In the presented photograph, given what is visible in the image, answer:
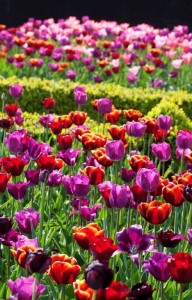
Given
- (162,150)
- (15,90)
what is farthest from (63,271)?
(15,90)

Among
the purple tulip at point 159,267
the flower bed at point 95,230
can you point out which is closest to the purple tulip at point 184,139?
the flower bed at point 95,230

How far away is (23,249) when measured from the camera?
8.56 ft

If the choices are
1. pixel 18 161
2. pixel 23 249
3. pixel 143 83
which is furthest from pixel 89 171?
pixel 143 83

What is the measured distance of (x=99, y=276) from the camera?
199 cm

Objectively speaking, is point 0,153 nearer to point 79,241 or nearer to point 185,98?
point 79,241

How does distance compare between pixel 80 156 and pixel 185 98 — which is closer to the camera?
pixel 80 156

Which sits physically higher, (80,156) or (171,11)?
(171,11)

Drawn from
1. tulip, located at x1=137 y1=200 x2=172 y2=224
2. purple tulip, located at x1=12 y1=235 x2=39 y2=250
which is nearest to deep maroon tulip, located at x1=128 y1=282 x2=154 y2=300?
purple tulip, located at x1=12 y1=235 x2=39 y2=250

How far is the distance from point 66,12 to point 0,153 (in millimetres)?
14130

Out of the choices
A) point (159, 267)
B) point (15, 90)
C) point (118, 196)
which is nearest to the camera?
point (159, 267)

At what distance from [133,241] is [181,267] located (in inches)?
17.3

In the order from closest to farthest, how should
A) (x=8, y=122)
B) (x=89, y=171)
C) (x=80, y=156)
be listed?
1. (x=89, y=171)
2. (x=8, y=122)
3. (x=80, y=156)

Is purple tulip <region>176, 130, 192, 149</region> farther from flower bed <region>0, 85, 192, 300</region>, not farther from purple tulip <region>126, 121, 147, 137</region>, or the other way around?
purple tulip <region>126, 121, 147, 137</region>

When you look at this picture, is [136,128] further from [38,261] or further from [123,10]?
[123,10]
